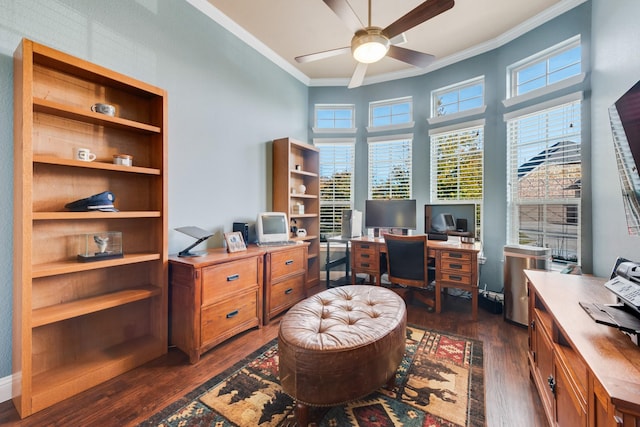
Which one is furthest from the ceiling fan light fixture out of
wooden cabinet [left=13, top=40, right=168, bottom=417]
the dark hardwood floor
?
the dark hardwood floor

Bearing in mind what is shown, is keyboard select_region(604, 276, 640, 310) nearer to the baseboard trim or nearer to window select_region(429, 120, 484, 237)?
window select_region(429, 120, 484, 237)

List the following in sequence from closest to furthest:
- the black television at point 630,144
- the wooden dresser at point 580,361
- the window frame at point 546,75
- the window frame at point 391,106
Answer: the wooden dresser at point 580,361 → the black television at point 630,144 → the window frame at point 546,75 → the window frame at point 391,106

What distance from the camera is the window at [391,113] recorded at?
401 cm

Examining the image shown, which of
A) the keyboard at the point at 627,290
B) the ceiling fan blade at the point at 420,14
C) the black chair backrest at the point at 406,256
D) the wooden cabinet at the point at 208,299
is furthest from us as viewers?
the black chair backrest at the point at 406,256

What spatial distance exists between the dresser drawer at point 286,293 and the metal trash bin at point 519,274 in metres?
2.23

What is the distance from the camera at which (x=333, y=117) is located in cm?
437

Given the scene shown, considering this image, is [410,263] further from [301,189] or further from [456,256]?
[301,189]

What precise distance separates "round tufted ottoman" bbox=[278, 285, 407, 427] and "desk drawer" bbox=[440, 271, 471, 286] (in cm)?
142

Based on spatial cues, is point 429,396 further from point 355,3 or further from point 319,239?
point 355,3

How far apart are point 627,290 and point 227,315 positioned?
2423mm

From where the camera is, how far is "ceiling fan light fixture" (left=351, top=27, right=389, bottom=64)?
6.68ft

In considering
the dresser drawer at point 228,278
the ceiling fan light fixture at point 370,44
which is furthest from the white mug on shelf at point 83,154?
the ceiling fan light fixture at point 370,44

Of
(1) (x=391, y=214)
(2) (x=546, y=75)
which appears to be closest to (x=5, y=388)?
(1) (x=391, y=214)

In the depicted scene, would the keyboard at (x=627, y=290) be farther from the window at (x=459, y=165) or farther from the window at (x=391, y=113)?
the window at (x=391, y=113)
